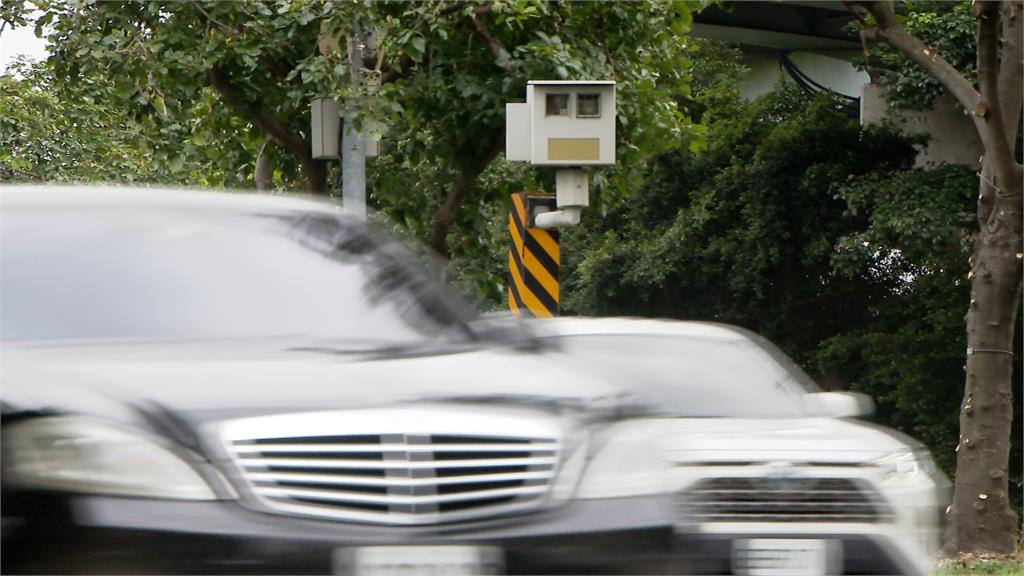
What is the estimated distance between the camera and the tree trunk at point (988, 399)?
642 inches

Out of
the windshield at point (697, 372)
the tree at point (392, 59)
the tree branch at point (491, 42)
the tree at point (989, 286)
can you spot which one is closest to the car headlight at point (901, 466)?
the windshield at point (697, 372)

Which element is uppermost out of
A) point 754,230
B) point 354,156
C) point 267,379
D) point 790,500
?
Result: point 354,156

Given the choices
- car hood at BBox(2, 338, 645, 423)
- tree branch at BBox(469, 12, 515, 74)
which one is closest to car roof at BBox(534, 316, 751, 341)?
car hood at BBox(2, 338, 645, 423)

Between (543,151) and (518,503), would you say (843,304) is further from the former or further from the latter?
(518,503)

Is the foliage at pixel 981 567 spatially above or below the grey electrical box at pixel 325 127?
below

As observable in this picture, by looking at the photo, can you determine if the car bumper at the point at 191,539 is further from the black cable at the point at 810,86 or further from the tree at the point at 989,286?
the black cable at the point at 810,86

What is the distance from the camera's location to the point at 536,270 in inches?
505

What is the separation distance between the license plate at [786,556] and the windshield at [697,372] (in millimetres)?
1577

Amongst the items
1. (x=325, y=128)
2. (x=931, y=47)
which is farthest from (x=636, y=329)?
(x=931, y=47)

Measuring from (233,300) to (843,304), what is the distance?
101ft

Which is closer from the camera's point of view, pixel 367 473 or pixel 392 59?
pixel 367 473

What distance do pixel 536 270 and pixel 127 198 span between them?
7296mm

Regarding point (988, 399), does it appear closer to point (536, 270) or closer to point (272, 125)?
point (536, 270)

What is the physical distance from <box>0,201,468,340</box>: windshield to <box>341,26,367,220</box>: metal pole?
821cm
